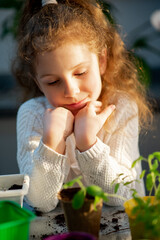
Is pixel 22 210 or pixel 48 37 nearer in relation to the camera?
pixel 22 210

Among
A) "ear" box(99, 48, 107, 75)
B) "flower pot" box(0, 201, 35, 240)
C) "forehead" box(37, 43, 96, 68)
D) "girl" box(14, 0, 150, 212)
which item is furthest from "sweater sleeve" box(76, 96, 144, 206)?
"flower pot" box(0, 201, 35, 240)

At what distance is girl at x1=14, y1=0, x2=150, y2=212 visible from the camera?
1.18 meters

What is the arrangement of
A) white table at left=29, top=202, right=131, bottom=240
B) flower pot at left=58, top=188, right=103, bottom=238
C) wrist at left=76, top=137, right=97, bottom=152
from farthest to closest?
wrist at left=76, top=137, right=97, bottom=152, white table at left=29, top=202, right=131, bottom=240, flower pot at left=58, top=188, right=103, bottom=238

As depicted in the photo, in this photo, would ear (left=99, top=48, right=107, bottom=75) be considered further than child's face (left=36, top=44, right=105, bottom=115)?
Yes

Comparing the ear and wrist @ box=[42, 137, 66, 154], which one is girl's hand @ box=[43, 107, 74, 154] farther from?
the ear

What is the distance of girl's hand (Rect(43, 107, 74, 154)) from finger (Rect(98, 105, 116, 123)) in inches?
4.6

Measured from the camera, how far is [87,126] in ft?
3.85

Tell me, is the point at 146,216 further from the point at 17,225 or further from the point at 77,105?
the point at 77,105

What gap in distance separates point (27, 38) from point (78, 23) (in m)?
0.21

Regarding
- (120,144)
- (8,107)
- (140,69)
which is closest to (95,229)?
(120,144)

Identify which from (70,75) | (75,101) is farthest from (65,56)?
(75,101)

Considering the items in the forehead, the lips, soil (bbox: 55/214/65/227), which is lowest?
soil (bbox: 55/214/65/227)

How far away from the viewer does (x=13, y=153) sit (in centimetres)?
386

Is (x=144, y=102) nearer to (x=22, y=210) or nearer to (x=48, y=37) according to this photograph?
(x=48, y=37)
